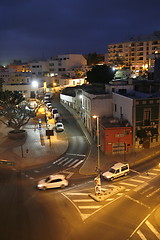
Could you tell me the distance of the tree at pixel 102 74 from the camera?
6981 centimetres

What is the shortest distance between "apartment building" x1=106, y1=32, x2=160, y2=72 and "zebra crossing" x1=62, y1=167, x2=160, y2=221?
85.7m

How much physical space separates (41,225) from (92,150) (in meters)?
19.3

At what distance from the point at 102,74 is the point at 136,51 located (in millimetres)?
52030

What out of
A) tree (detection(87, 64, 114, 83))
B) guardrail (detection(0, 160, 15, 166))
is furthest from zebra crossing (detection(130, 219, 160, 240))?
tree (detection(87, 64, 114, 83))

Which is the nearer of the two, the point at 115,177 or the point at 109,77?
the point at 115,177

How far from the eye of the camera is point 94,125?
4156 cm

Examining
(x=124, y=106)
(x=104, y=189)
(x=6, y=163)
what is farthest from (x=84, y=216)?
(x=124, y=106)

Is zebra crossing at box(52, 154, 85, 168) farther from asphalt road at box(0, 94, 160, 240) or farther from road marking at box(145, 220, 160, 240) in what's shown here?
road marking at box(145, 220, 160, 240)

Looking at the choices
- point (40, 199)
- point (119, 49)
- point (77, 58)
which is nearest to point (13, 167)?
point (40, 199)

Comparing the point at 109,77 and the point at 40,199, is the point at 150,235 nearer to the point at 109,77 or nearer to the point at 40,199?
the point at 40,199

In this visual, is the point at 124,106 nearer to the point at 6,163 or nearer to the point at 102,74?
the point at 6,163

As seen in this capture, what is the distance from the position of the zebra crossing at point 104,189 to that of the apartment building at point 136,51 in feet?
281

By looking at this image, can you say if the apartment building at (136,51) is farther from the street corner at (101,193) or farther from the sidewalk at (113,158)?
the street corner at (101,193)

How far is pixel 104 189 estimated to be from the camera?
2430cm
